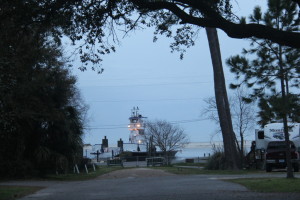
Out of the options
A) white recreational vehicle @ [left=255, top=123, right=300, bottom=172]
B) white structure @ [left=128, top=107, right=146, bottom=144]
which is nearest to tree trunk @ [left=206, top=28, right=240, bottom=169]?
white recreational vehicle @ [left=255, top=123, right=300, bottom=172]

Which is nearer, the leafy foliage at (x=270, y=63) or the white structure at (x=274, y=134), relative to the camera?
the leafy foliage at (x=270, y=63)

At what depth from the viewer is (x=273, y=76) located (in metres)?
13.1

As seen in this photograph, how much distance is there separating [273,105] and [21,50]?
24.1ft

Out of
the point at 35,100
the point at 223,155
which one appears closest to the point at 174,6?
the point at 35,100

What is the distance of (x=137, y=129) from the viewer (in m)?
74.6

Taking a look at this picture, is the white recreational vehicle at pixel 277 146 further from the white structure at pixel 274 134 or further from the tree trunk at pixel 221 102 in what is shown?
the tree trunk at pixel 221 102

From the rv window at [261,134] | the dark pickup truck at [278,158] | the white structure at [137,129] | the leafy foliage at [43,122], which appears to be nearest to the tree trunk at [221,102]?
→ the rv window at [261,134]

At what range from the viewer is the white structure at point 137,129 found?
2905 inches

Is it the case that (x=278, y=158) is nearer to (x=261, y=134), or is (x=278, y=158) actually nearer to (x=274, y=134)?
(x=274, y=134)

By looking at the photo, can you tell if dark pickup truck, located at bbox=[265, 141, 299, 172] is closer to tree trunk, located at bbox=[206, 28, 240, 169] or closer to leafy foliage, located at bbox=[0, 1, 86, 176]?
tree trunk, located at bbox=[206, 28, 240, 169]

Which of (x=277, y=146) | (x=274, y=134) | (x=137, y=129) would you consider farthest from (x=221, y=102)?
(x=137, y=129)

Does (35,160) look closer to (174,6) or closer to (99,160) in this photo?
(174,6)

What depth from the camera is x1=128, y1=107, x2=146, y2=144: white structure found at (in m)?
73.8

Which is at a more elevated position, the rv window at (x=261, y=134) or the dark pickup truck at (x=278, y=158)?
the rv window at (x=261, y=134)
